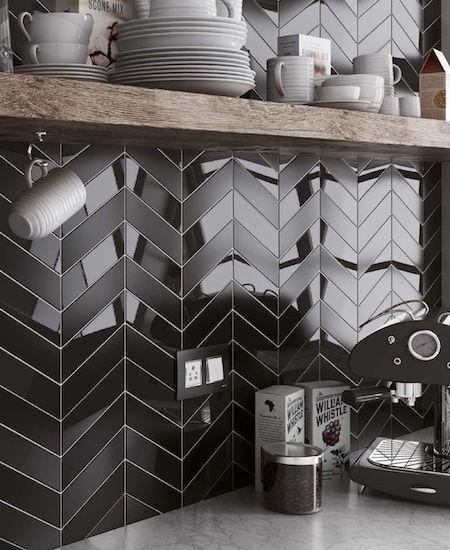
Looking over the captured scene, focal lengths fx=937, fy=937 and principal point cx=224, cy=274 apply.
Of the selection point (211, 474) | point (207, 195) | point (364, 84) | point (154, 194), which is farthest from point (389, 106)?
point (211, 474)

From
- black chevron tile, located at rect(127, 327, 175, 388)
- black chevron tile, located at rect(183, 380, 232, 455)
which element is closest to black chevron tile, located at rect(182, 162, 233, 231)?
black chevron tile, located at rect(127, 327, 175, 388)

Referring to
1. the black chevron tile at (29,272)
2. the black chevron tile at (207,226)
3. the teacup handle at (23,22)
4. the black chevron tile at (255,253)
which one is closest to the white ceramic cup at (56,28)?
the teacup handle at (23,22)

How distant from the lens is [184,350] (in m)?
1.92

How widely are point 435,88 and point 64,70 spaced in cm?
97

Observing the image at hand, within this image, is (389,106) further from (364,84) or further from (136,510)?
(136,510)

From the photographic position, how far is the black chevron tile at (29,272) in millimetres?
1626

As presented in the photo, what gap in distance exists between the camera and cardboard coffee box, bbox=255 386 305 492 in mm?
1984

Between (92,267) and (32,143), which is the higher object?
(32,143)

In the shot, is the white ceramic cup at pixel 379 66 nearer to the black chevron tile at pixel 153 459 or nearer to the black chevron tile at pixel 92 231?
the black chevron tile at pixel 92 231

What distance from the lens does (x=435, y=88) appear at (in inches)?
81.2

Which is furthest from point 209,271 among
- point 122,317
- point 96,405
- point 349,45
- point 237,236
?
point 349,45

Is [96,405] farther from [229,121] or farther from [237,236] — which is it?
[229,121]

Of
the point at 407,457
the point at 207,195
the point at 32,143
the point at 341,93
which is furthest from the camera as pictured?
the point at 407,457

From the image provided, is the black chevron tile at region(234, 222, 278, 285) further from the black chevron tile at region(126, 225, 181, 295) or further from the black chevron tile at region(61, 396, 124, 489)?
the black chevron tile at region(61, 396, 124, 489)
